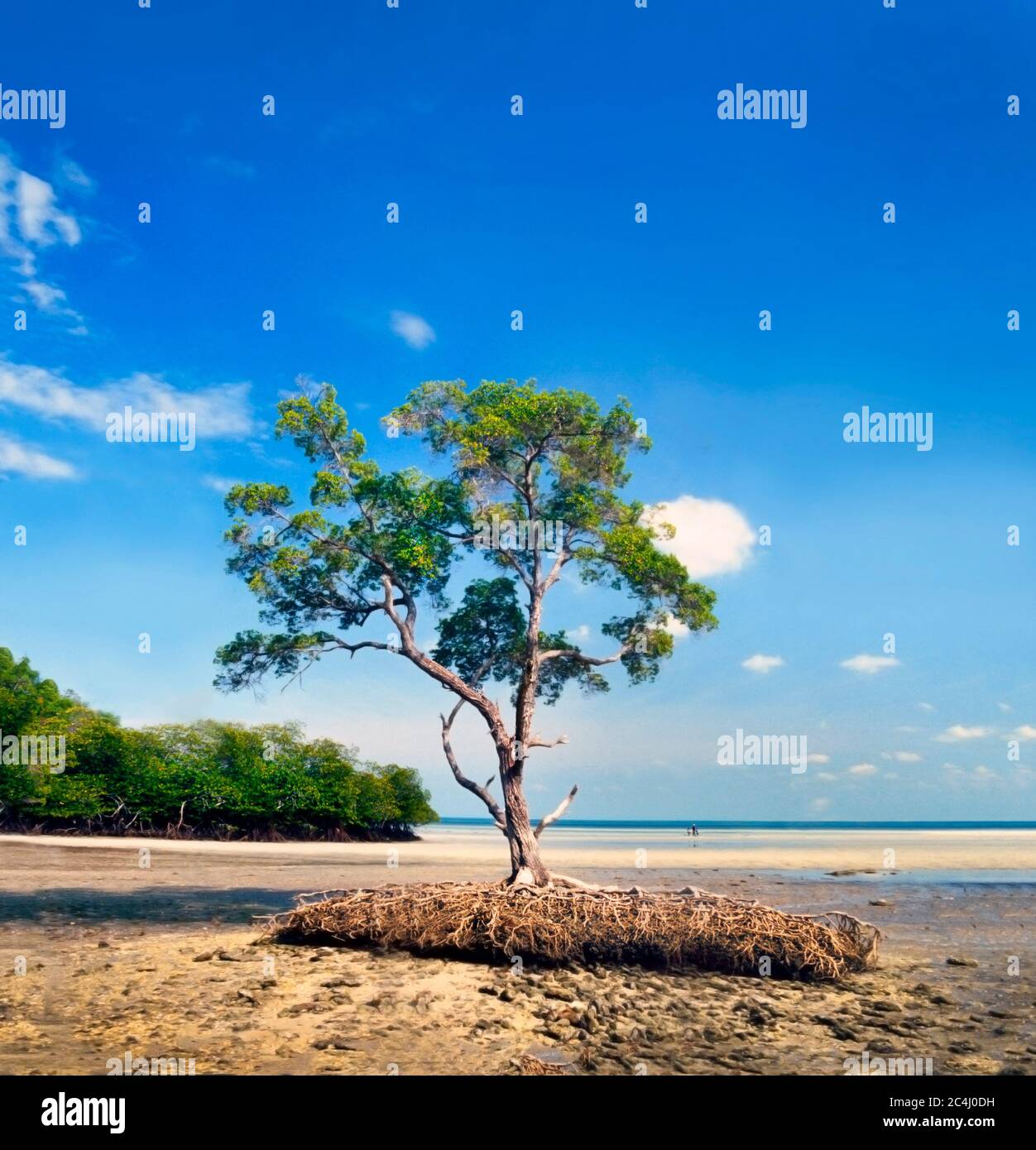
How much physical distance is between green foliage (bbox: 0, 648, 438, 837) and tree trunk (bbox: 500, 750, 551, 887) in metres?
30.2

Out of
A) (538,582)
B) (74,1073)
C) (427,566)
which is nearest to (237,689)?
(427,566)

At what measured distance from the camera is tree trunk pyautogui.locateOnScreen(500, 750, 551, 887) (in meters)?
15.7

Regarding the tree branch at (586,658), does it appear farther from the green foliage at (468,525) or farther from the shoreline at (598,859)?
the shoreline at (598,859)

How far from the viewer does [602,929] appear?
13836 mm

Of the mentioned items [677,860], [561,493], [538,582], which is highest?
[561,493]

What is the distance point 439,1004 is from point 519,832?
5.11 meters

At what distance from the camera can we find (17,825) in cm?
4247

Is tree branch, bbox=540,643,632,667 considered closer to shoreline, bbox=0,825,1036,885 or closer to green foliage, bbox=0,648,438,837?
shoreline, bbox=0,825,1036,885

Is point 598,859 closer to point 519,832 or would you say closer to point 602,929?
point 519,832

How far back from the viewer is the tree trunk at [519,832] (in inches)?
619

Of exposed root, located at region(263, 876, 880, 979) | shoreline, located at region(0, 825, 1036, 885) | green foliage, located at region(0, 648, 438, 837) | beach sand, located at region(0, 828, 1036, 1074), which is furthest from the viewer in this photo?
green foliage, located at region(0, 648, 438, 837)

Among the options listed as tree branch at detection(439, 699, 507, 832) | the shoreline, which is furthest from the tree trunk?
the shoreline
